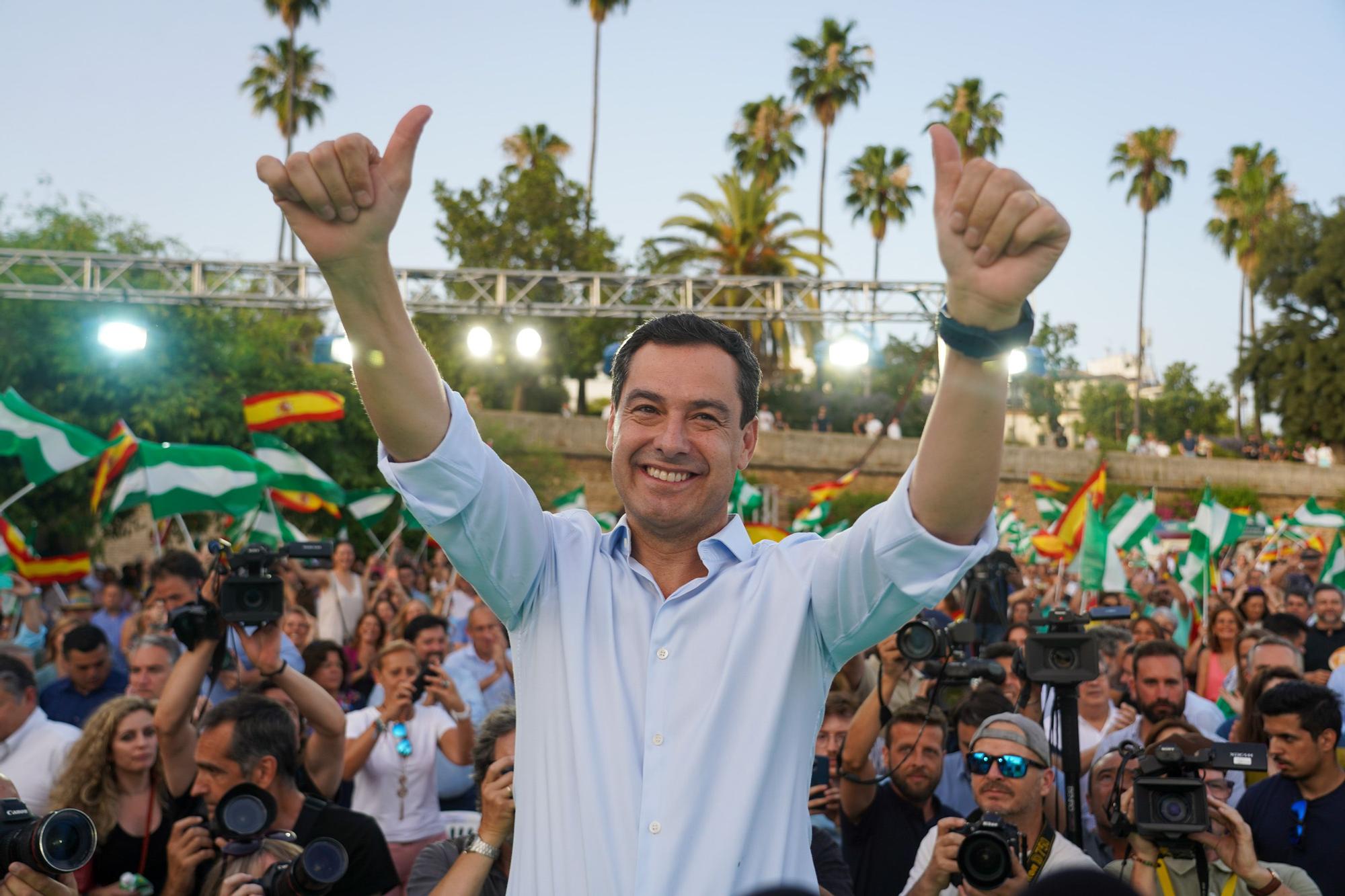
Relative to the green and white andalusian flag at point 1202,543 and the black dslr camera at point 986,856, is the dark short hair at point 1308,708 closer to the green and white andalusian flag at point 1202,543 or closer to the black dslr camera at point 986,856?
the black dslr camera at point 986,856

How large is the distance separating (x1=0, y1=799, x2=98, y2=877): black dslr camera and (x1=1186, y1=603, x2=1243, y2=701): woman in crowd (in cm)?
760

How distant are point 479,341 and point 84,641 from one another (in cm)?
908

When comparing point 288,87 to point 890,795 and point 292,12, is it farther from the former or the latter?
point 890,795

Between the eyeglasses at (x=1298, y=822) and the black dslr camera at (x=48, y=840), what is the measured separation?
424 cm

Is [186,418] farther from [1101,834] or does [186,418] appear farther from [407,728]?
[1101,834]

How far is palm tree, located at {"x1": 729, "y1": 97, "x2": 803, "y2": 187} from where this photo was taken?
4131 cm

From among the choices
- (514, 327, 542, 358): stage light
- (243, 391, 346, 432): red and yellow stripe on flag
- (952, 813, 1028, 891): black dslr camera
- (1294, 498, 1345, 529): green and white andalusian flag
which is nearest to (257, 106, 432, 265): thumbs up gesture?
(952, 813, 1028, 891): black dslr camera

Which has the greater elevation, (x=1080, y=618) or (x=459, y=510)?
(x=459, y=510)

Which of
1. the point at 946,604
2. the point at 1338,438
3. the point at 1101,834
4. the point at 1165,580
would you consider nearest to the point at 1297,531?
the point at 1165,580

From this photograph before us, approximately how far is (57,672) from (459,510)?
685cm

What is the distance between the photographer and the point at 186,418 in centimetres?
2153

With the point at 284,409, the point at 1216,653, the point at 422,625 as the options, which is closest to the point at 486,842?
the point at 422,625

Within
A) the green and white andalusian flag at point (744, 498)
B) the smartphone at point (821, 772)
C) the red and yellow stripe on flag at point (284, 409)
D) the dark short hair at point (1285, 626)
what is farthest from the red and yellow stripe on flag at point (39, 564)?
the dark short hair at point (1285, 626)

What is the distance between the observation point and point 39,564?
1069 centimetres
